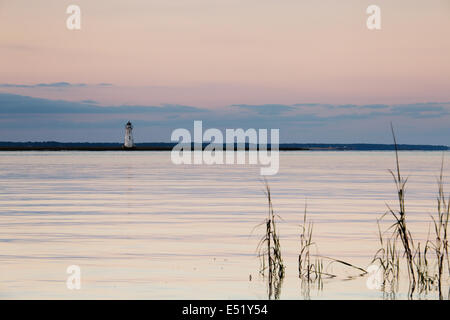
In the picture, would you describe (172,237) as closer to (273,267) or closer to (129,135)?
(273,267)

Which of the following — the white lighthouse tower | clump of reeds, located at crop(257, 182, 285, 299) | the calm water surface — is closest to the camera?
clump of reeds, located at crop(257, 182, 285, 299)

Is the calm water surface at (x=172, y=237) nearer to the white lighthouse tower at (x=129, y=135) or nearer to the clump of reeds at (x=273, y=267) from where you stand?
the clump of reeds at (x=273, y=267)

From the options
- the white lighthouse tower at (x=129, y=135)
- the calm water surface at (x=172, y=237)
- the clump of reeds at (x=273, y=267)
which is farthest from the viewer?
the white lighthouse tower at (x=129, y=135)

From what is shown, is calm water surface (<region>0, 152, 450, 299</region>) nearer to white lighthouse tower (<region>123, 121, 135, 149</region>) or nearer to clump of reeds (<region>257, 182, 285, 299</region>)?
clump of reeds (<region>257, 182, 285, 299</region>)

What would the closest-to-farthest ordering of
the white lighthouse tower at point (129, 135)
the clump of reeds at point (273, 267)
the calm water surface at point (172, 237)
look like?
the clump of reeds at point (273, 267)
the calm water surface at point (172, 237)
the white lighthouse tower at point (129, 135)

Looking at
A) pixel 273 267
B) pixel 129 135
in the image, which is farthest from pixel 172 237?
pixel 129 135

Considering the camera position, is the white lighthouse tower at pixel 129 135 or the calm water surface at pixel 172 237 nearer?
the calm water surface at pixel 172 237

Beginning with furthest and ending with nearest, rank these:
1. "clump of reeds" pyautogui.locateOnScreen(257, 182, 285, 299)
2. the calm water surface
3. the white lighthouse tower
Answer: the white lighthouse tower < the calm water surface < "clump of reeds" pyautogui.locateOnScreen(257, 182, 285, 299)

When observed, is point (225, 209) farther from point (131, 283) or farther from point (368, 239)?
point (131, 283)

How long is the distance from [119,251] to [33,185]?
2427 centimetres

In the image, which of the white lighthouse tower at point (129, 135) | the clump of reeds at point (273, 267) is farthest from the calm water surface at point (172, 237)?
the white lighthouse tower at point (129, 135)

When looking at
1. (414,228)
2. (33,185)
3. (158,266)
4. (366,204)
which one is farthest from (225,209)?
(33,185)

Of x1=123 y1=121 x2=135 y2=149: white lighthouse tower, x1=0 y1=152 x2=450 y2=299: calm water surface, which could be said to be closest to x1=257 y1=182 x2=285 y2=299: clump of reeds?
x1=0 y1=152 x2=450 y2=299: calm water surface
